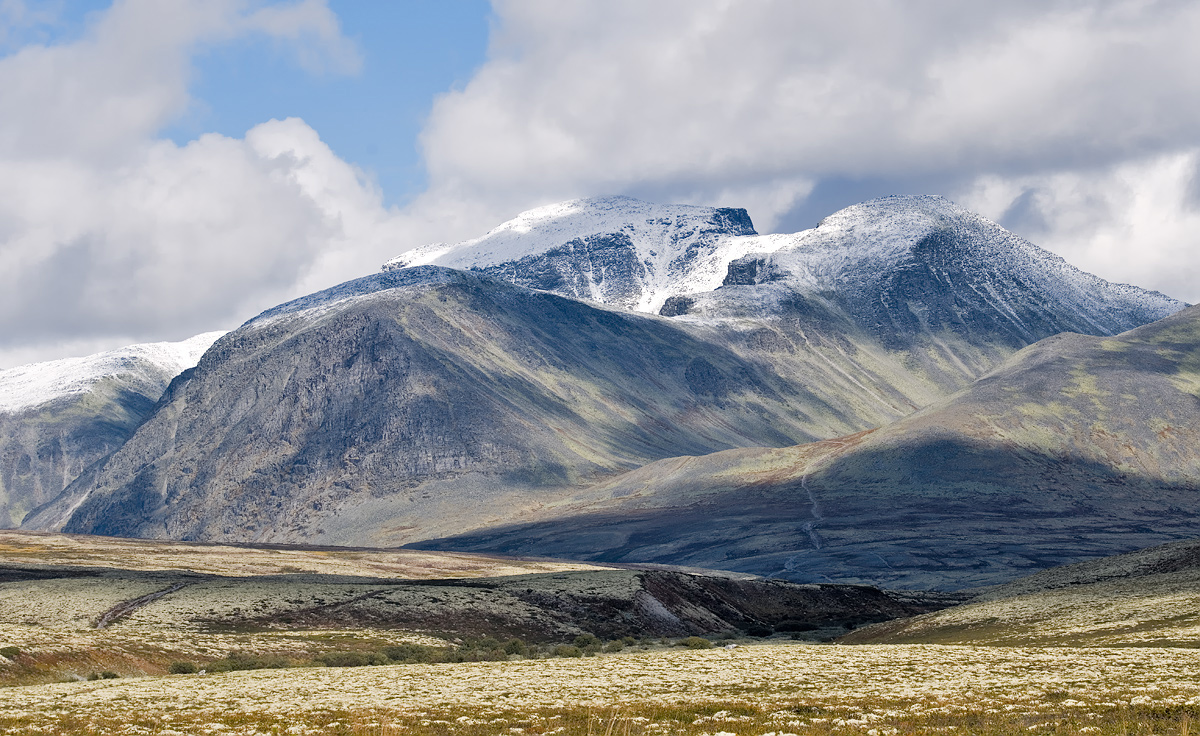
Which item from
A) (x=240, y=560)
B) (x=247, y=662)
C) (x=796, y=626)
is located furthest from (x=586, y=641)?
(x=240, y=560)

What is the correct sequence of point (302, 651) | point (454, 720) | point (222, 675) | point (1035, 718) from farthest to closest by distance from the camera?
point (302, 651) < point (222, 675) < point (454, 720) < point (1035, 718)

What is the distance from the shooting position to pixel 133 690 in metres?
43.2

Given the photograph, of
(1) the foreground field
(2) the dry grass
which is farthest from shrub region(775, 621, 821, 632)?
(2) the dry grass

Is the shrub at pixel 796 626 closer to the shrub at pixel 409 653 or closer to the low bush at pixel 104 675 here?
the shrub at pixel 409 653

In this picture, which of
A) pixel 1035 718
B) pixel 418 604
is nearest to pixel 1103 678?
pixel 1035 718

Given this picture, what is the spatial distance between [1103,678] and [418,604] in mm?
63758

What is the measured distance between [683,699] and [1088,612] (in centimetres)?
4162

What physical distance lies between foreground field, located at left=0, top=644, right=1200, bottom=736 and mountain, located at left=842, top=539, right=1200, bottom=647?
9161mm

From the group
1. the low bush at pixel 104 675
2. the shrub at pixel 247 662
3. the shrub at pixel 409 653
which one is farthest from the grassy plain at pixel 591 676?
the shrub at pixel 409 653

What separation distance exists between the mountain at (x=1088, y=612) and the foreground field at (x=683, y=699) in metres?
9.16

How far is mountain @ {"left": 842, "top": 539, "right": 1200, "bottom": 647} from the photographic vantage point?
57.8 m

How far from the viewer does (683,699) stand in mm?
36469

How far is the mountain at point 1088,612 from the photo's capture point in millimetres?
57750

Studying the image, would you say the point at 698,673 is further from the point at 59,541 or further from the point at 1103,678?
the point at 59,541
